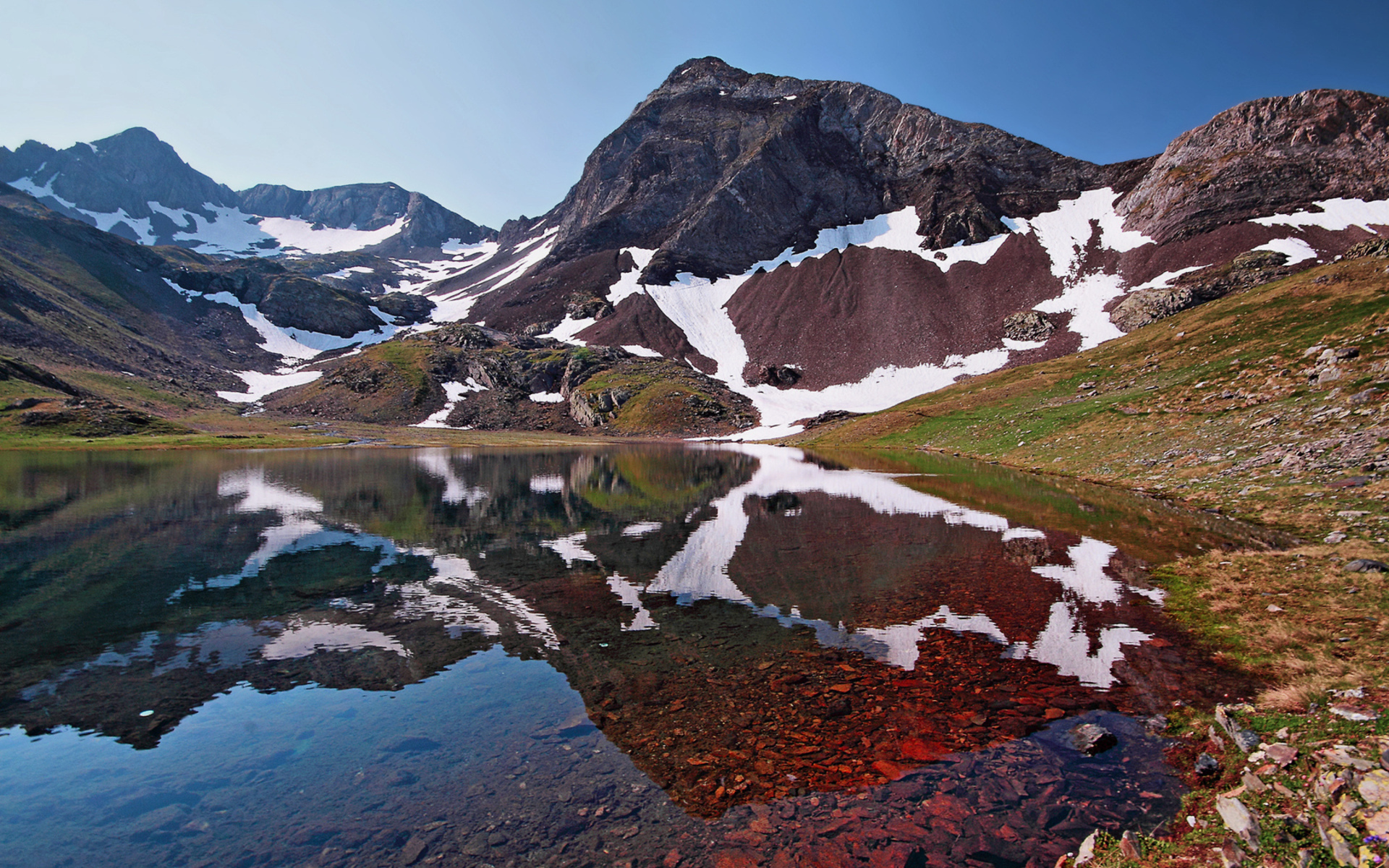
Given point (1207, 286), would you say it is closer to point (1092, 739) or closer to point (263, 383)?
point (1092, 739)

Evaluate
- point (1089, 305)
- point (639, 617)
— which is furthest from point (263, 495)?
point (1089, 305)

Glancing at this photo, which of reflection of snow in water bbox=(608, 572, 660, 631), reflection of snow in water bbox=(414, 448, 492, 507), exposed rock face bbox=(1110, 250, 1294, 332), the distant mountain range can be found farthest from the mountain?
reflection of snow in water bbox=(608, 572, 660, 631)

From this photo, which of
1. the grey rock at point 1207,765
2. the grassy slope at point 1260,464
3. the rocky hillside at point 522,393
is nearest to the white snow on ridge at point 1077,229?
the grassy slope at point 1260,464

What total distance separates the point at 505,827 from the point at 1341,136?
202454 mm

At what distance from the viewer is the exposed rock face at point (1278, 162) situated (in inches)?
4798

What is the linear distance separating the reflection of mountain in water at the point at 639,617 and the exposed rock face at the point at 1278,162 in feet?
499

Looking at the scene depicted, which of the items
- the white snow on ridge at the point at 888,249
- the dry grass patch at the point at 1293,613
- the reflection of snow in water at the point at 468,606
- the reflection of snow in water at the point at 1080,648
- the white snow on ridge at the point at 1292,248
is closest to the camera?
the dry grass patch at the point at 1293,613

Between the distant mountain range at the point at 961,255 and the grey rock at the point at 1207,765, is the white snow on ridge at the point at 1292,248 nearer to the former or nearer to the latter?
the distant mountain range at the point at 961,255

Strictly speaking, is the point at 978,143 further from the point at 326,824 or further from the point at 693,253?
the point at 326,824

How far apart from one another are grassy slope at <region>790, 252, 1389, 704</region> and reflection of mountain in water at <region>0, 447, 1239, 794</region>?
84.1 inches

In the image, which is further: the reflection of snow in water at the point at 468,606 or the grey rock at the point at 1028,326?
the grey rock at the point at 1028,326

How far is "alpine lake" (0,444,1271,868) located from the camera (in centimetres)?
688

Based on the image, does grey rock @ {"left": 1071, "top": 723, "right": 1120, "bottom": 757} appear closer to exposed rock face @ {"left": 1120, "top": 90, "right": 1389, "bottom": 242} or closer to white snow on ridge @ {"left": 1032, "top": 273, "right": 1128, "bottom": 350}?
white snow on ridge @ {"left": 1032, "top": 273, "right": 1128, "bottom": 350}

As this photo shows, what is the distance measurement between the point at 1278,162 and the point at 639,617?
187 m
